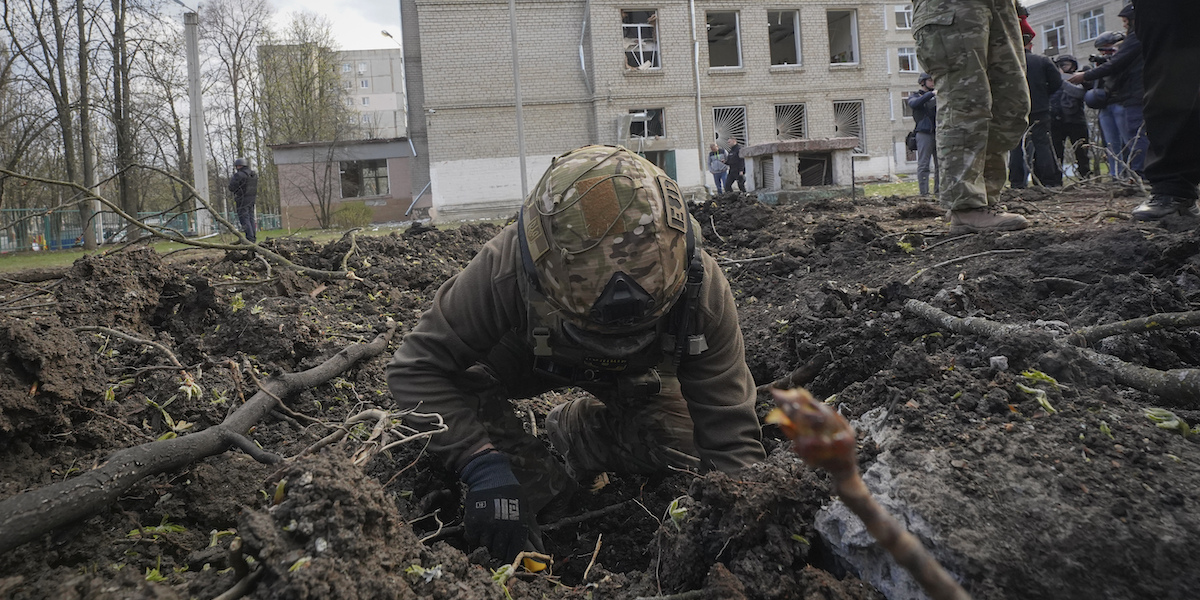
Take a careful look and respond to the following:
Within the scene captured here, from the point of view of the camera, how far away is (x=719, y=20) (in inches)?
1030

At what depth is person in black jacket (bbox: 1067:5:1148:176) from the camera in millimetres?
6754

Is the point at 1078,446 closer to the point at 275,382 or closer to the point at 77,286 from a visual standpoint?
the point at 275,382

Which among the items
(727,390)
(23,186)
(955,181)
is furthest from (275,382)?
(23,186)

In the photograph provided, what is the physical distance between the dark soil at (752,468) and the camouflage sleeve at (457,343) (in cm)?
21

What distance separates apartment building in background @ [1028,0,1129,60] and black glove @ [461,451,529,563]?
4121cm

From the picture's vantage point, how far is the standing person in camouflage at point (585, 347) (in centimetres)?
206

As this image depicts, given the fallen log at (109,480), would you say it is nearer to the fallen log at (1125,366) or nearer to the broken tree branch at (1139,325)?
the fallen log at (1125,366)

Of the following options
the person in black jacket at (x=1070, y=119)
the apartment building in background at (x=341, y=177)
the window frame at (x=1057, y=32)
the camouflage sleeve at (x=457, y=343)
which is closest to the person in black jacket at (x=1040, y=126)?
the person in black jacket at (x=1070, y=119)

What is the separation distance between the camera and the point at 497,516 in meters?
2.12

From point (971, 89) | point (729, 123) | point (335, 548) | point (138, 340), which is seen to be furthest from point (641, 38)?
point (335, 548)

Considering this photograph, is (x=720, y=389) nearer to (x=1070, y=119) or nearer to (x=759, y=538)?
(x=759, y=538)

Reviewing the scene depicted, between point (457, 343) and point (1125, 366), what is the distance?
5.89ft

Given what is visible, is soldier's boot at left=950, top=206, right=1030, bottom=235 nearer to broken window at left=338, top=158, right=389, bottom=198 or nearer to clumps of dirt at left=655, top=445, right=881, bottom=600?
clumps of dirt at left=655, top=445, right=881, bottom=600

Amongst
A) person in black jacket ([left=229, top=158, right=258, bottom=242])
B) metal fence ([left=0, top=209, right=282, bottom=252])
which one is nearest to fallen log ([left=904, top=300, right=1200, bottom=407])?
person in black jacket ([left=229, top=158, right=258, bottom=242])
